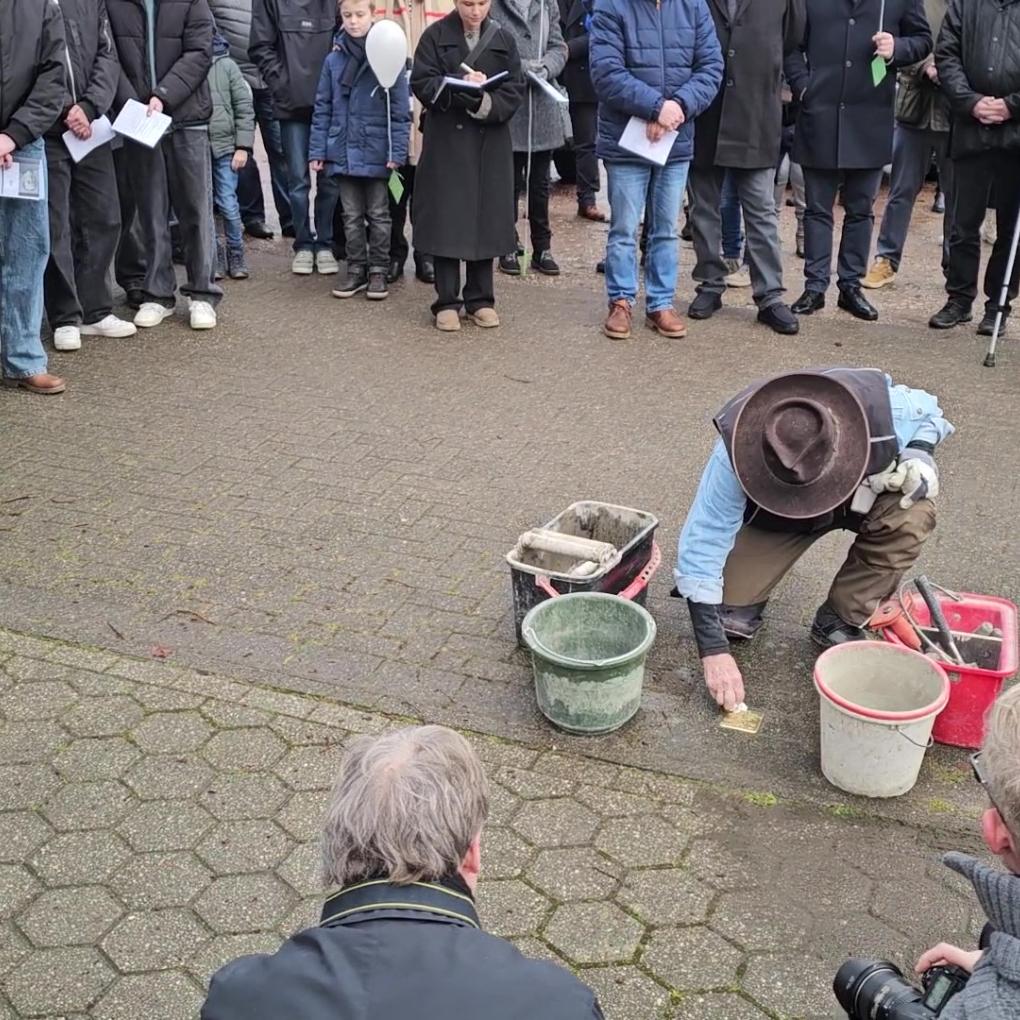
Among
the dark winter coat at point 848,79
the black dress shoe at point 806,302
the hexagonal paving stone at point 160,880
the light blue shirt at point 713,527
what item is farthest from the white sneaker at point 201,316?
the hexagonal paving stone at point 160,880

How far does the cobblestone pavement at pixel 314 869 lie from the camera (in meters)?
2.96

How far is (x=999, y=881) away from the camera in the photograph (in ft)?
6.47

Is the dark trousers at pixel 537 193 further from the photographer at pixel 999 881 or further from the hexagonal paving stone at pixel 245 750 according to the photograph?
the photographer at pixel 999 881

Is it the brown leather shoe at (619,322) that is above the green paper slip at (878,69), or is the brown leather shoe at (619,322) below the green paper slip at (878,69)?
below

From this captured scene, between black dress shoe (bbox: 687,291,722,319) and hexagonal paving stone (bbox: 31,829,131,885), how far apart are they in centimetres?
560

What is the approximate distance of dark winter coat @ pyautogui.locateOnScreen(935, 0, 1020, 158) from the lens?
22.9ft

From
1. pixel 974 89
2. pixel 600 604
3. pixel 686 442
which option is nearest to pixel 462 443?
pixel 686 442

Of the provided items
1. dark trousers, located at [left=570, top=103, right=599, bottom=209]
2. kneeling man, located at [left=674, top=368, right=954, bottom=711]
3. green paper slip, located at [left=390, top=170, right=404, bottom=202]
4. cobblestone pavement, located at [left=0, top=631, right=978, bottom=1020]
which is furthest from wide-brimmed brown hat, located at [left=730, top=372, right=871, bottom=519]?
dark trousers, located at [left=570, top=103, right=599, bottom=209]

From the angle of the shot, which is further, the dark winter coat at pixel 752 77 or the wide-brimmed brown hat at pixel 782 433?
the dark winter coat at pixel 752 77

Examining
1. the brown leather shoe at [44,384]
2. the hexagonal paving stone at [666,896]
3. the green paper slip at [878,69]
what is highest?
the green paper slip at [878,69]

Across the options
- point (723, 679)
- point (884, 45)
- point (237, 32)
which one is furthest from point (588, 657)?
point (237, 32)

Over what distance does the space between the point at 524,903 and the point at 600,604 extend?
1.11m

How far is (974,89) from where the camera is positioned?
7.16 m

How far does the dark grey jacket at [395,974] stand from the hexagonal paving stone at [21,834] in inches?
65.5
